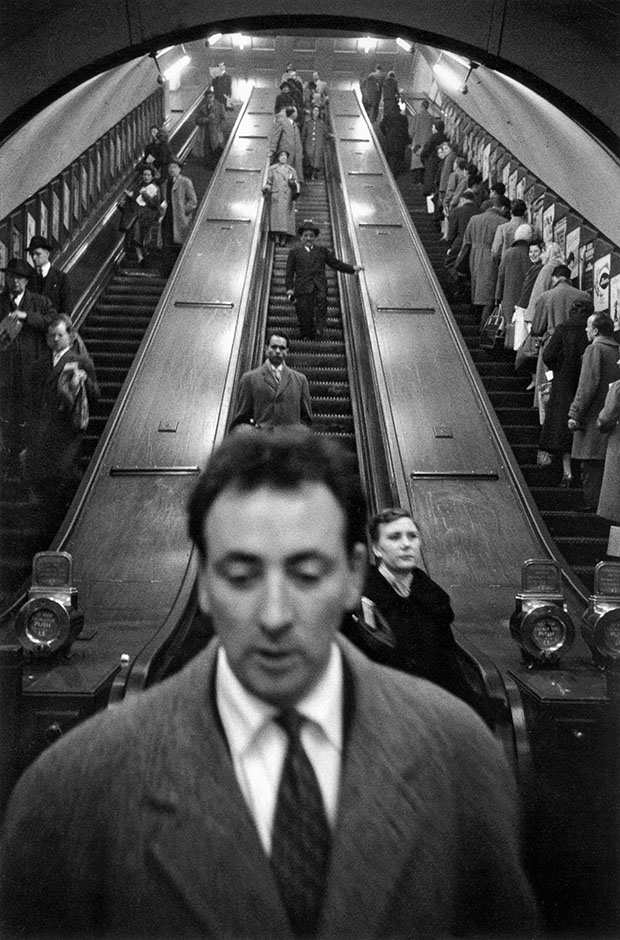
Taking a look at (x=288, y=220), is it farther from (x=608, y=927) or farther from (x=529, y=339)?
(x=608, y=927)

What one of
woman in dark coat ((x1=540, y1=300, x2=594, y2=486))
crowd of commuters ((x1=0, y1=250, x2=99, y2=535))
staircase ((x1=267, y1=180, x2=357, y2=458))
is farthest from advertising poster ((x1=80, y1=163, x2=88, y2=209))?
woman in dark coat ((x1=540, y1=300, x2=594, y2=486))

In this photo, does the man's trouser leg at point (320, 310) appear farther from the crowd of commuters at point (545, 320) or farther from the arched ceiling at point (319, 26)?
the arched ceiling at point (319, 26)

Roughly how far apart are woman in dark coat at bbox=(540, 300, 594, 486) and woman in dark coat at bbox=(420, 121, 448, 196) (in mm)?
7977

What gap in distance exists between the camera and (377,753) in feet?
4.17

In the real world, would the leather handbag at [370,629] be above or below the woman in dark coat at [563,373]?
above

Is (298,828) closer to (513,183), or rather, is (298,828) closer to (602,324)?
(602,324)

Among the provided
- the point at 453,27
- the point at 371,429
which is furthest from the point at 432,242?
the point at 453,27

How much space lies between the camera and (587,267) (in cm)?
839

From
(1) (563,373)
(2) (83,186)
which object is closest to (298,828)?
(1) (563,373)

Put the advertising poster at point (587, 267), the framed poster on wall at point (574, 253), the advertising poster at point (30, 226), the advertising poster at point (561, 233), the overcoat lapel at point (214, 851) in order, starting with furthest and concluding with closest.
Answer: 1. the advertising poster at point (561, 233)
2. the framed poster on wall at point (574, 253)
3. the advertising poster at point (30, 226)
4. the advertising poster at point (587, 267)
5. the overcoat lapel at point (214, 851)

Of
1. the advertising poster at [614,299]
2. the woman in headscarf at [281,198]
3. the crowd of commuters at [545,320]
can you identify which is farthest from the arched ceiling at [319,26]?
the woman in headscarf at [281,198]

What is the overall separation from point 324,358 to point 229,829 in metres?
7.57

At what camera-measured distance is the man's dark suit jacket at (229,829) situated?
1.25 meters

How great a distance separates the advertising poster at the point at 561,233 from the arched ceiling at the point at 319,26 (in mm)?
4517
